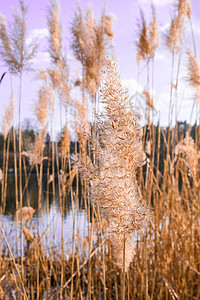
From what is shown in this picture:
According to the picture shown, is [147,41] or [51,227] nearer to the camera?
[147,41]

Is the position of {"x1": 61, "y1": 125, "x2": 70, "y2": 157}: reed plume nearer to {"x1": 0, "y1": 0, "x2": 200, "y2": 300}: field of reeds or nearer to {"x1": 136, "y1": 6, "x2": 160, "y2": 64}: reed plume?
{"x1": 0, "y1": 0, "x2": 200, "y2": 300}: field of reeds

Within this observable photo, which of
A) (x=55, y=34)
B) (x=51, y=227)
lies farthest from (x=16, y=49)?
(x=51, y=227)

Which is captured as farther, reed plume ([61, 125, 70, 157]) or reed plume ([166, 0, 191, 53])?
reed plume ([166, 0, 191, 53])

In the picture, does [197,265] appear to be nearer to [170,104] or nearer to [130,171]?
[170,104]

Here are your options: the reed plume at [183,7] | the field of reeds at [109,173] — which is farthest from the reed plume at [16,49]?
the reed plume at [183,7]

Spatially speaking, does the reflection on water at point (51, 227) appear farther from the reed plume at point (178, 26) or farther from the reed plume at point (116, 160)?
the reed plume at point (178, 26)

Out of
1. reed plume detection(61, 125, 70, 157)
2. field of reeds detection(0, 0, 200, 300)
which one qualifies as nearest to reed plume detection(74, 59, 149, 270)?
field of reeds detection(0, 0, 200, 300)

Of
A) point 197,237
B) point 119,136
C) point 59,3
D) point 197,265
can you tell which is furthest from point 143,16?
point 119,136

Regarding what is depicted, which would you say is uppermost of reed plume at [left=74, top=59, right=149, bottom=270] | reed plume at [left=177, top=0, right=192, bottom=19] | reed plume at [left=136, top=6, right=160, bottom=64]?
reed plume at [left=177, top=0, right=192, bottom=19]

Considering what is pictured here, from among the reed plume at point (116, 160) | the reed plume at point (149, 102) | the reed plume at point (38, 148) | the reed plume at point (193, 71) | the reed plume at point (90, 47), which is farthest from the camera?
the reed plume at point (149, 102)

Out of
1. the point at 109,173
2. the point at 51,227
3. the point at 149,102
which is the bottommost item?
the point at 51,227

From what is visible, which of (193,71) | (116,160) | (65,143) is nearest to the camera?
(116,160)

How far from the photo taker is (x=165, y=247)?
6.79 ft

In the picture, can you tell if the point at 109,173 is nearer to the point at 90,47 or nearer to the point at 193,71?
the point at 90,47
